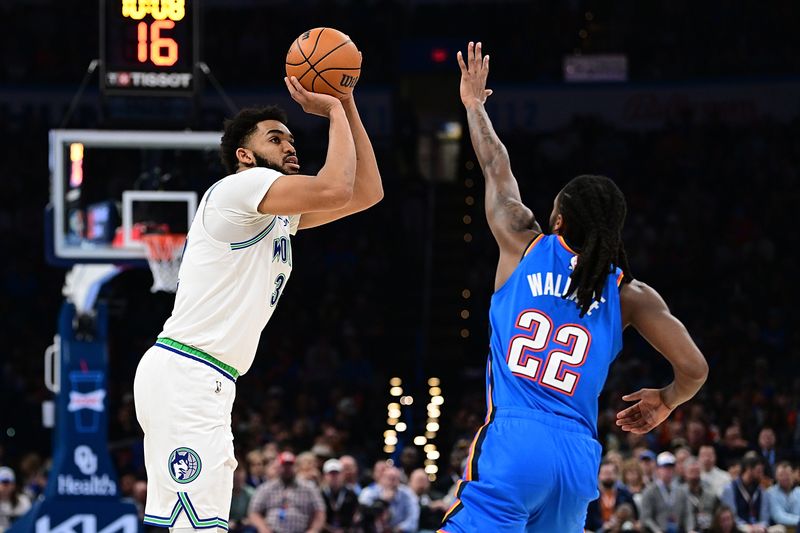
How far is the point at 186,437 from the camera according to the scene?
5059mm

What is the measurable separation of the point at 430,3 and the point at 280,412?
9876mm

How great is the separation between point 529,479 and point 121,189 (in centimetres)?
727

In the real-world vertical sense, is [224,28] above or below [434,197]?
above

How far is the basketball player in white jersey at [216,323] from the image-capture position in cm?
505

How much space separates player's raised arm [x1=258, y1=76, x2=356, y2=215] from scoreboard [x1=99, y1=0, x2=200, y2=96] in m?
5.94

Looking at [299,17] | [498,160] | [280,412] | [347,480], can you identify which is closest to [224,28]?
[299,17]

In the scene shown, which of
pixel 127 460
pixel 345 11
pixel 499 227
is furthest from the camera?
pixel 345 11

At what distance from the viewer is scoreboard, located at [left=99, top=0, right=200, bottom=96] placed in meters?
10.8

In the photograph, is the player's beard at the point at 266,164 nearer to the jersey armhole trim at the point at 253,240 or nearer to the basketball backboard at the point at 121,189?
the jersey armhole trim at the point at 253,240

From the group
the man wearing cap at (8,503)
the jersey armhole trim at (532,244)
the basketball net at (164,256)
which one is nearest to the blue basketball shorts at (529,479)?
the jersey armhole trim at (532,244)

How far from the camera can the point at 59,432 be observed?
1172 cm

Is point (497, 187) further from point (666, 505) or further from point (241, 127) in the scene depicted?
point (666, 505)

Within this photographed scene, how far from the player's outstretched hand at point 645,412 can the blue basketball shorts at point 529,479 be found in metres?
0.41

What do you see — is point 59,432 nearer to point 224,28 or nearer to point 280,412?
point 280,412
